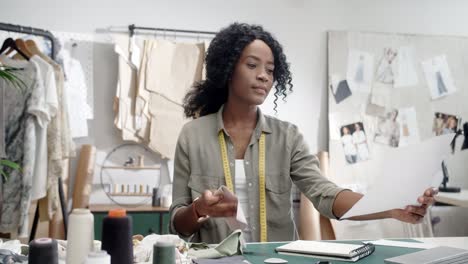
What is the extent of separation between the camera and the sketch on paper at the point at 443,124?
4027mm

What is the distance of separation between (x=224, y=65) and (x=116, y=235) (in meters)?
1.13

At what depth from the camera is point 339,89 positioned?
12.9 ft

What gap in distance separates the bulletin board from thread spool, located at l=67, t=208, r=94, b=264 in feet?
9.82

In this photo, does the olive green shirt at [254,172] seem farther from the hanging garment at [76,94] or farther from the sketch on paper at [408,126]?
the sketch on paper at [408,126]

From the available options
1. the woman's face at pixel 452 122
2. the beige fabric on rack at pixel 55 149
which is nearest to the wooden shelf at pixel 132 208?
the beige fabric on rack at pixel 55 149

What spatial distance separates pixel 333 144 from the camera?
3.88 m

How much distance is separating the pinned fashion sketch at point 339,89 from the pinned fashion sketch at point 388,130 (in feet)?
1.16

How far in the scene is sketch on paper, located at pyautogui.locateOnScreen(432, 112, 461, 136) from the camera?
403cm

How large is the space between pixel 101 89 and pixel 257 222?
2119mm

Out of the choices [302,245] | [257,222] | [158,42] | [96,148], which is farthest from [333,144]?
[302,245]

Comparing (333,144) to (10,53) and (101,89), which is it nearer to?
(101,89)

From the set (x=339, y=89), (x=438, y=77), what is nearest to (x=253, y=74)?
(x=339, y=89)

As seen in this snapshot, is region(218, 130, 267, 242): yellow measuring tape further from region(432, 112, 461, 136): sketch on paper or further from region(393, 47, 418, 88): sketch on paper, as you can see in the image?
region(432, 112, 461, 136): sketch on paper

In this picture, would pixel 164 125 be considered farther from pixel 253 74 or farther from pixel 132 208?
pixel 253 74
